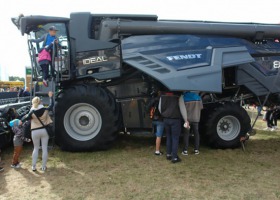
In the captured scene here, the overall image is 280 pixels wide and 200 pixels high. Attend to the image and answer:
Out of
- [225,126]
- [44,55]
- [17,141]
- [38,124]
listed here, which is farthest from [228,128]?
[17,141]

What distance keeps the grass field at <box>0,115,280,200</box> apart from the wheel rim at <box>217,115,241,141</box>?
413 millimetres

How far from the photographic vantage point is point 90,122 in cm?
753

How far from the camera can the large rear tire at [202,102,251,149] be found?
25.6 feet

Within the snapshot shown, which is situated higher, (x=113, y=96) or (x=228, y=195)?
(x=113, y=96)

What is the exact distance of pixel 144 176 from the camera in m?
5.82

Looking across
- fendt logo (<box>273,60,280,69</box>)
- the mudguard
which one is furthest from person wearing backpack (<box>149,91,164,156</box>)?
fendt logo (<box>273,60,280,69</box>)

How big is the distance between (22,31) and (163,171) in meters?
4.76

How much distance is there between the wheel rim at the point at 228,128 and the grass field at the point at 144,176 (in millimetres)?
413

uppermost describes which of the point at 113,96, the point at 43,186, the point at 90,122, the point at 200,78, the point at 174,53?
the point at 174,53

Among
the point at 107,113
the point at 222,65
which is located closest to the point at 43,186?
the point at 107,113

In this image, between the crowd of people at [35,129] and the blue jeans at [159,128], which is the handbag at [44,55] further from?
the blue jeans at [159,128]

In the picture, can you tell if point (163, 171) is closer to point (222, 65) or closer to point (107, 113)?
point (107, 113)

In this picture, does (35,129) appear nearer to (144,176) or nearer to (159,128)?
(144,176)

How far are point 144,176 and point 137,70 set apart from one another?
2.94 meters
